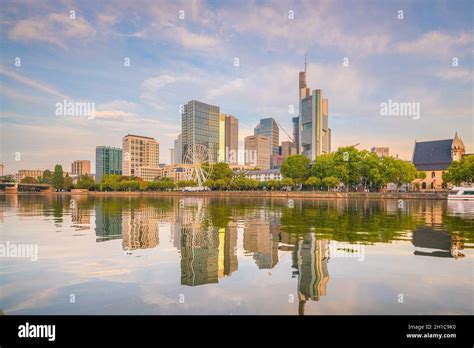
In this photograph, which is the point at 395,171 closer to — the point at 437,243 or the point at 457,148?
the point at 457,148

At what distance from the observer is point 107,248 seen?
19.5 metres

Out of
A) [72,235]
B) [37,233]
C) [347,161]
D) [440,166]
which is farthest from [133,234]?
[440,166]

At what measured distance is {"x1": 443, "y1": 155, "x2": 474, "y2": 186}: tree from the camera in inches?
4053

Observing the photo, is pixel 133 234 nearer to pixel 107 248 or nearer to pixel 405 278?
pixel 107 248

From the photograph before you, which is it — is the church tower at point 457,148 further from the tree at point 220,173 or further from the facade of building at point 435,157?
the tree at point 220,173

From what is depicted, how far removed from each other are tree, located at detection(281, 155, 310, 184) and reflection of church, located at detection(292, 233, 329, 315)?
126 m

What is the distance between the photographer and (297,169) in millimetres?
145500

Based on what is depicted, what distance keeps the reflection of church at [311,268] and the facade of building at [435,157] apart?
160 meters

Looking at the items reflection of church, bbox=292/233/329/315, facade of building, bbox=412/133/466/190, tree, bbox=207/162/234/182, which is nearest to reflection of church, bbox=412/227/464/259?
reflection of church, bbox=292/233/329/315

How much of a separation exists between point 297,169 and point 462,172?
2391 inches

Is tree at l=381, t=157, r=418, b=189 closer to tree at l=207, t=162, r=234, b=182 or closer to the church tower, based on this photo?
the church tower

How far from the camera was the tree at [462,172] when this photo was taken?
102938mm

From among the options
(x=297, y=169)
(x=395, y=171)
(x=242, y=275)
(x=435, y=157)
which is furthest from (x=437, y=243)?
(x=435, y=157)
